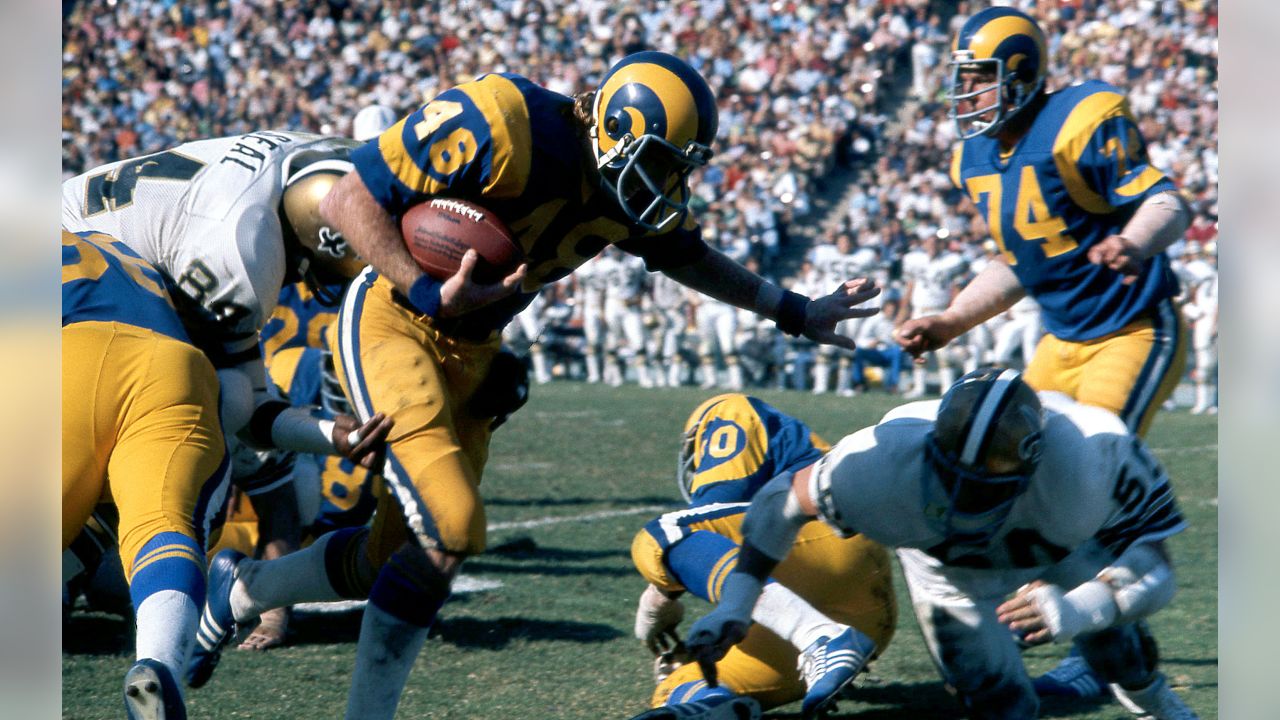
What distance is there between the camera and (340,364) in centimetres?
338

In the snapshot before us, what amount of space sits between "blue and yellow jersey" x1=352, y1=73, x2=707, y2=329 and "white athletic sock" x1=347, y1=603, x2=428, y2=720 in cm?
75

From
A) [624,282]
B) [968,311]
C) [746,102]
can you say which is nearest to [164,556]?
[968,311]

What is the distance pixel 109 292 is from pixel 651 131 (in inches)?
48.9

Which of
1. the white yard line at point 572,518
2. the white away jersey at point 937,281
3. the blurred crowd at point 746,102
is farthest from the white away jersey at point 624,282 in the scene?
the white yard line at point 572,518

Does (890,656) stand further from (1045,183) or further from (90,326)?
(90,326)

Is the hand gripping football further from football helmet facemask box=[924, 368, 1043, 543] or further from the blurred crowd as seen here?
the blurred crowd

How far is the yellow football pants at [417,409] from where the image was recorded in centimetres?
310

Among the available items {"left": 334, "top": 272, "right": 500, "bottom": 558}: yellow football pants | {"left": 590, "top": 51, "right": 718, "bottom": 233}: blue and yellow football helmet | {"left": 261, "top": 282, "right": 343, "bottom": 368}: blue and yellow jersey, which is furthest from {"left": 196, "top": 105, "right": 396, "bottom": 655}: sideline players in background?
{"left": 590, "top": 51, "right": 718, "bottom": 233}: blue and yellow football helmet

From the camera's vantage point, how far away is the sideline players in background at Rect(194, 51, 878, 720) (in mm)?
3131

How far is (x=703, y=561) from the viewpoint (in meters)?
3.56

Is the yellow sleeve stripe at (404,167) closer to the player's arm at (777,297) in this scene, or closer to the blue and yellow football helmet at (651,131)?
the blue and yellow football helmet at (651,131)

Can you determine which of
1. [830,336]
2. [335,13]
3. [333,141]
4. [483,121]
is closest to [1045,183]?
[830,336]

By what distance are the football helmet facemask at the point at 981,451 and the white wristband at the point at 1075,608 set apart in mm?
201

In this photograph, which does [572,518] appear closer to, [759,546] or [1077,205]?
[1077,205]
